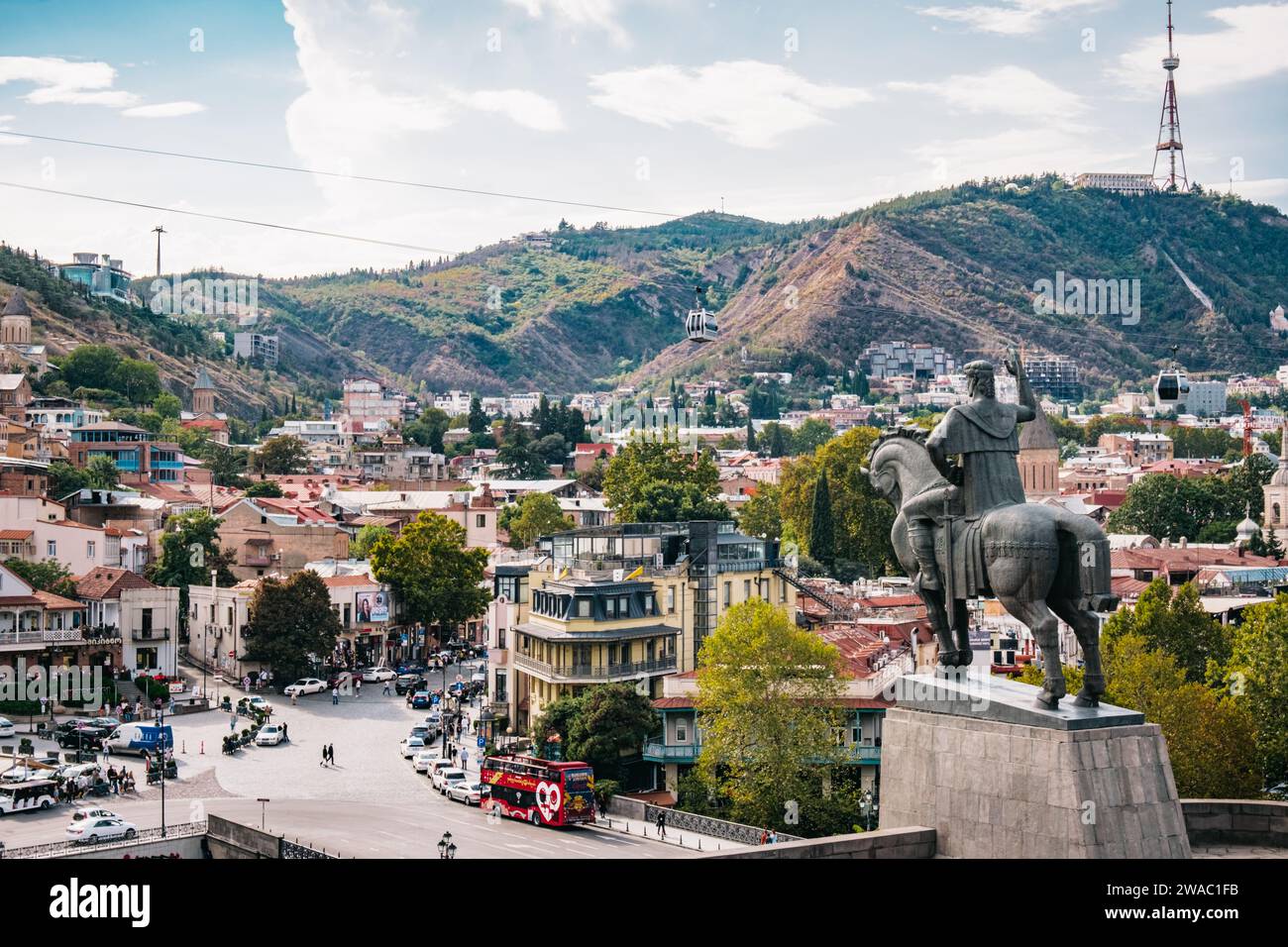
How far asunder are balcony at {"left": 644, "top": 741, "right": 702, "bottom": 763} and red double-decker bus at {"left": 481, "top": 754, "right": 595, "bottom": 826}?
151 inches

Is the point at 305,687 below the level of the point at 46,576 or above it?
below

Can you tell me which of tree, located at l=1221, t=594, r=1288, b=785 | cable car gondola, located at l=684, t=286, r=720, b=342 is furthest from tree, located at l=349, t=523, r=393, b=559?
tree, located at l=1221, t=594, r=1288, b=785

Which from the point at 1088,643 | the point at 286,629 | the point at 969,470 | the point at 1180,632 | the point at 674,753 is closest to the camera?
the point at 1088,643

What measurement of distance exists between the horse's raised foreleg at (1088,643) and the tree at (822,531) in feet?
229

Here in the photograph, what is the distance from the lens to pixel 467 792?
40969 millimetres

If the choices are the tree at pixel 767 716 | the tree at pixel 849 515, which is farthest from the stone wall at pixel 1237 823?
the tree at pixel 849 515

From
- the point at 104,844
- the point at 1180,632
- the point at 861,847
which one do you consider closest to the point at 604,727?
the point at 104,844

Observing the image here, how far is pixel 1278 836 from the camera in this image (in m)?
17.6

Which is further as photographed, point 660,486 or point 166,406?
point 166,406

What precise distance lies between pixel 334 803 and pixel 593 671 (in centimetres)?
991

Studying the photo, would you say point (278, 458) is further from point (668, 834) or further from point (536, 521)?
point (668, 834)
